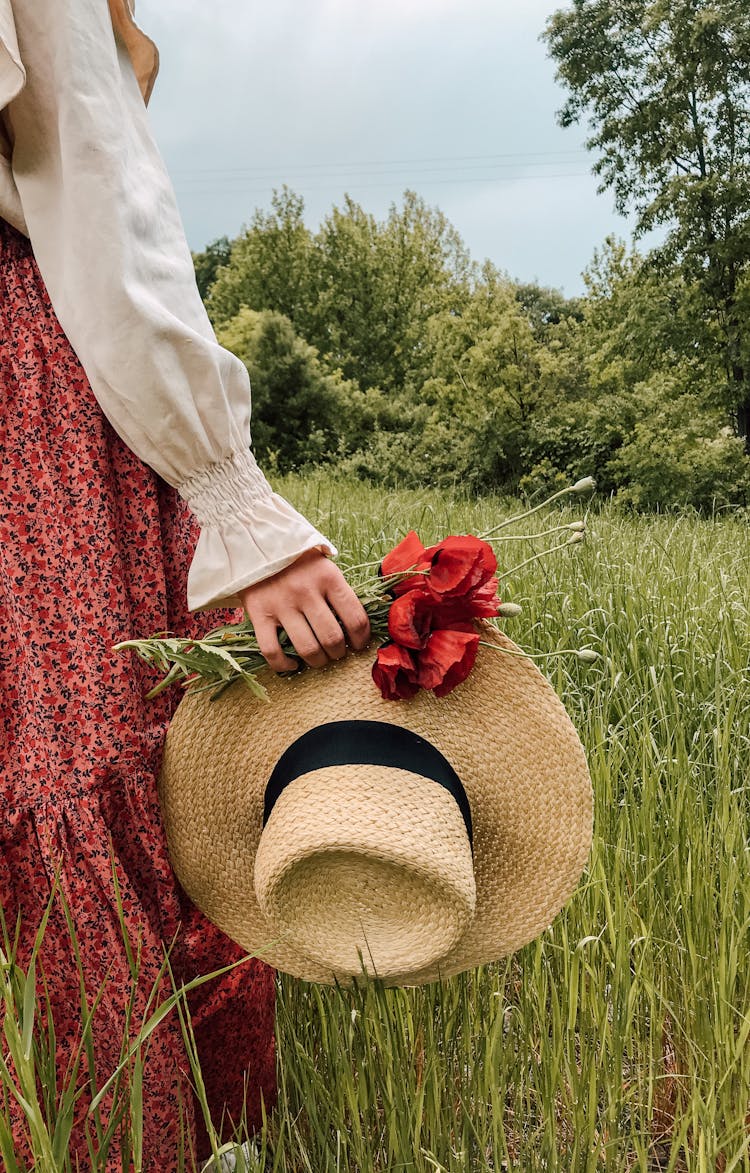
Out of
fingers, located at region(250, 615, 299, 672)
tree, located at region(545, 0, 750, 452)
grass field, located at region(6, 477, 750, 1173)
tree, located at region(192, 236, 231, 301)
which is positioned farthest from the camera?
tree, located at region(192, 236, 231, 301)

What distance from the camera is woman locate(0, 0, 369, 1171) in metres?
0.89

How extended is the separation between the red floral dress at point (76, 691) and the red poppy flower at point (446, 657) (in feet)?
1.05

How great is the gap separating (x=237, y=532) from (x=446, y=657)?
24 centimetres

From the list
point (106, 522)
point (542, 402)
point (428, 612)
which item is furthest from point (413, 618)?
point (542, 402)

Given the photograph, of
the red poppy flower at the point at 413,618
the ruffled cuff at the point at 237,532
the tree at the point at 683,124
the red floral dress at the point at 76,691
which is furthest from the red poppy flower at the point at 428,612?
the tree at the point at 683,124

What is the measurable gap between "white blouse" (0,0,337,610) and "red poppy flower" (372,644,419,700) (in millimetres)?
129

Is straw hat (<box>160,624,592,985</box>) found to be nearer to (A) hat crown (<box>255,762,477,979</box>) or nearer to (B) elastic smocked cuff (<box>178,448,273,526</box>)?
(A) hat crown (<box>255,762,477,979</box>)

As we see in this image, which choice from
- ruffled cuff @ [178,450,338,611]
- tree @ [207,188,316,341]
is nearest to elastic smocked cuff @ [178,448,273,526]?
ruffled cuff @ [178,450,338,611]

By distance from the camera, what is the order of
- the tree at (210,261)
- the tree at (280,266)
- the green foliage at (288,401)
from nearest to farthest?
the green foliage at (288,401) → the tree at (280,266) → the tree at (210,261)

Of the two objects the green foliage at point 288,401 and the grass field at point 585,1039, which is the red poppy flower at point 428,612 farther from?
the green foliage at point 288,401

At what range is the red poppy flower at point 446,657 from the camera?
2.78 feet

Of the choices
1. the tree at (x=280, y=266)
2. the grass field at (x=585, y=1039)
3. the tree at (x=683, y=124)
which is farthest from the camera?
the tree at (x=280, y=266)

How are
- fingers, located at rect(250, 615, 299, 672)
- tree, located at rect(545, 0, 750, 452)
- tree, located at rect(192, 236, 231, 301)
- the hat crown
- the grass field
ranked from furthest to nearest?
1. tree, located at rect(192, 236, 231, 301)
2. tree, located at rect(545, 0, 750, 452)
3. the grass field
4. fingers, located at rect(250, 615, 299, 672)
5. the hat crown

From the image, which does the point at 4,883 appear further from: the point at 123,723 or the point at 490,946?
the point at 490,946
